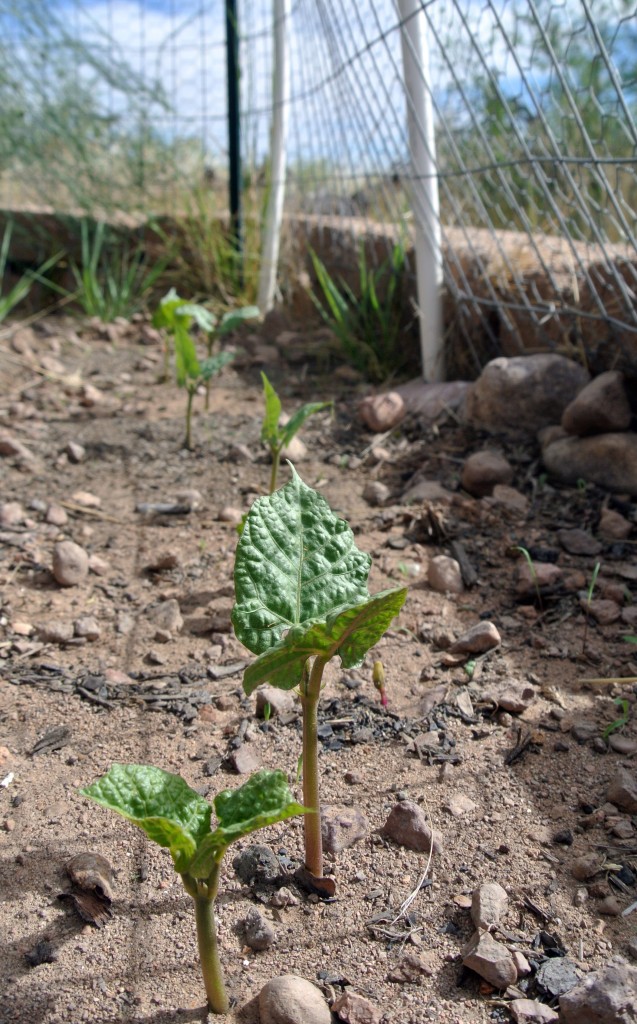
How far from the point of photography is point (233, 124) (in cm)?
420

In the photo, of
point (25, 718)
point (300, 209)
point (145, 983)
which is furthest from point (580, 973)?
point (300, 209)

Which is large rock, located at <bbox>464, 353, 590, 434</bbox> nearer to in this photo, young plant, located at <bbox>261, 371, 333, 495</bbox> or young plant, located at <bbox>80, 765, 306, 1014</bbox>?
young plant, located at <bbox>261, 371, 333, 495</bbox>

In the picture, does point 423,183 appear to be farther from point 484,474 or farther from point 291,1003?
point 291,1003

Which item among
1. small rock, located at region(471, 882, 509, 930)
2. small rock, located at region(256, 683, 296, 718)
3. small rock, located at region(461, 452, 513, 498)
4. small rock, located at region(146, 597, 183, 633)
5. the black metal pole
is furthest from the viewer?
the black metal pole

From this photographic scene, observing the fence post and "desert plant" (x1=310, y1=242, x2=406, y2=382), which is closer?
the fence post

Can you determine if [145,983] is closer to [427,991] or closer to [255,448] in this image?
[427,991]

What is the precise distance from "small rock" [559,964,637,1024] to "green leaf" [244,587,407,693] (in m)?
0.45

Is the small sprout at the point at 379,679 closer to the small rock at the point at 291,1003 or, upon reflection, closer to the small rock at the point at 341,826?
the small rock at the point at 341,826

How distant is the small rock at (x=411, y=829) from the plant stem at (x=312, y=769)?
121 mm

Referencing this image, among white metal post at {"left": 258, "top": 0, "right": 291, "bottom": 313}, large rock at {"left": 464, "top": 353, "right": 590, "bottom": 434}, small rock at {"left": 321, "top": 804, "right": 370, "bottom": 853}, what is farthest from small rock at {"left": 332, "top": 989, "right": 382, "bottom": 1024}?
white metal post at {"left": 258, "top": 0, "right": 291, "bottom": 313}

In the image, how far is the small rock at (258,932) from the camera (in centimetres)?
112

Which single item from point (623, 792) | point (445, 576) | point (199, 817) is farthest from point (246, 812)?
point (445, 576)

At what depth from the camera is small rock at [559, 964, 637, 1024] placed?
0.98m

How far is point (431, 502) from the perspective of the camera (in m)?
2.28
